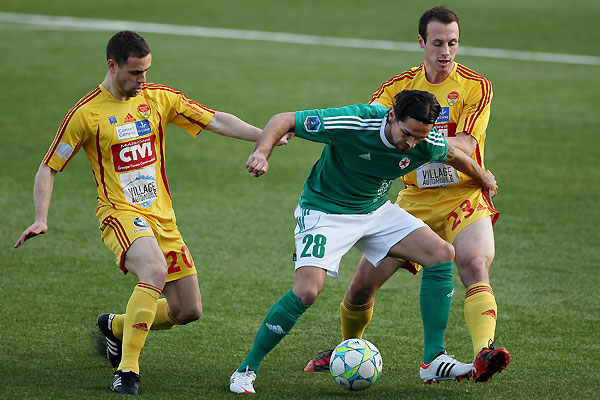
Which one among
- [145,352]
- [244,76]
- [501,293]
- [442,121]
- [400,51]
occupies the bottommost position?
[145,352]

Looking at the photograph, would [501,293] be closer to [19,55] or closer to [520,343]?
[520,343]

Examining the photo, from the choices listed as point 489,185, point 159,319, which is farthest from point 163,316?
point 489,185

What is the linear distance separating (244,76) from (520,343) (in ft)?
38.0

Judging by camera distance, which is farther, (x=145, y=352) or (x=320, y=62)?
(x=320, y=62)

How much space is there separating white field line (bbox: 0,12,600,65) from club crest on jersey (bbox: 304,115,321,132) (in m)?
14.7

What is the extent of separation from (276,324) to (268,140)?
1.14m

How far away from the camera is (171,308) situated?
576 cm

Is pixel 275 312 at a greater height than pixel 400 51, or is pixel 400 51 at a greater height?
pixel 400 51

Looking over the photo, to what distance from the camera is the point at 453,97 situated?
5.99 m

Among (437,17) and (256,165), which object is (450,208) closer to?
(437,17)

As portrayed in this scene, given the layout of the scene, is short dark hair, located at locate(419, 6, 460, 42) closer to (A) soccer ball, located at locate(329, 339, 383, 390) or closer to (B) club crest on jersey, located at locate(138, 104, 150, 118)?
(B) club crest on jersey, located at locate(138, 104, 150, 118)

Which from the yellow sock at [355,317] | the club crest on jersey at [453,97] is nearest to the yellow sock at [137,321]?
the yellow sock at [355,317]

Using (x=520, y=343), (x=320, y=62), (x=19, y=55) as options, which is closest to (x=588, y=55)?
(x=320, y=62)

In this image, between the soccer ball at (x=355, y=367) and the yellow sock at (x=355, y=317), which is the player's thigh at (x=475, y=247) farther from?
the soccer ball at (x=355, y=367)
